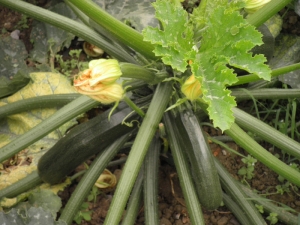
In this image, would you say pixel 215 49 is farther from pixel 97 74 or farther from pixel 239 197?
pixel 239 197

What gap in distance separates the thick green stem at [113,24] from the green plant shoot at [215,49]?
0.20 metres

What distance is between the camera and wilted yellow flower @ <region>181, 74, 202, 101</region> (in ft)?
4.92

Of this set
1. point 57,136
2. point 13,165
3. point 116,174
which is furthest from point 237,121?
point 13,165

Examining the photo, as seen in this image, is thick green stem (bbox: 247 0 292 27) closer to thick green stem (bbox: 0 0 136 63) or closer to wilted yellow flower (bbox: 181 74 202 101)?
wilted yellow flower (bbox: 181 74 202 101)

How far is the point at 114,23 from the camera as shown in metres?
1.64

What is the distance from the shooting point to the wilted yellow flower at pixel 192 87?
1501mm

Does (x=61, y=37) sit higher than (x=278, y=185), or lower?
higher

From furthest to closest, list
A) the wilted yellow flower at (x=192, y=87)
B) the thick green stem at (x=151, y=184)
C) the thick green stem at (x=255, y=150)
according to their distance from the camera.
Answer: the thick green stem at (x=151, y=184)
the thick green stem at (x=255, y=150)
the wilted yellow flower at (x=192, y=87)

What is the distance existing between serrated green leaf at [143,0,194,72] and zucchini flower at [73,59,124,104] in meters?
0.15

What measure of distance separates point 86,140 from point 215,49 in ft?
2.58

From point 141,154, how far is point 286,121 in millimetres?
1056

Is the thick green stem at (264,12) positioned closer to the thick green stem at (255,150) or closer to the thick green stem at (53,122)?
the thick green stem at (255,150)

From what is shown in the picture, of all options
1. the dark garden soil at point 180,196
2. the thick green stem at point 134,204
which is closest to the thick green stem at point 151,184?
the thick green stem at point 134,204

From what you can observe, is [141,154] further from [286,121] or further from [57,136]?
[286,121]
